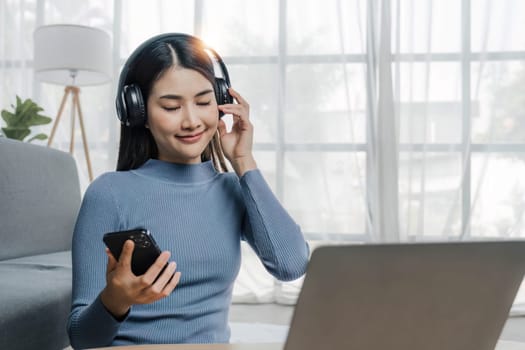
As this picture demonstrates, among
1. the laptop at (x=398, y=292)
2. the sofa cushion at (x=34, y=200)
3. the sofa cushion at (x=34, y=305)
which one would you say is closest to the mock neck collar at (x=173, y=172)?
the laptop at (x=398, y=292)

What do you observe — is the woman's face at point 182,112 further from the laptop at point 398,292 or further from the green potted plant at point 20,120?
the green potted plant at point 20,120

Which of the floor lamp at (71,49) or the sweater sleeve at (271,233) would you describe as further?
the floor lamp at (71,49)

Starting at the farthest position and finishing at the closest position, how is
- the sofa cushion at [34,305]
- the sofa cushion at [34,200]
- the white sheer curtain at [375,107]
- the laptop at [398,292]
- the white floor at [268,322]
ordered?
the white sheer curtain at [375,107]
the white floor at [268,322]
the sofa cushion at [34,200]
the sofa cushion at [34,305]
the laptop at [398,292]

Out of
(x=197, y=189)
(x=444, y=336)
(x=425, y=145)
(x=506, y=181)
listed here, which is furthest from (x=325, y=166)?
(x=444, y=336)

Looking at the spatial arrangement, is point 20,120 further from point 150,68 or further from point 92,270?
point 92,270

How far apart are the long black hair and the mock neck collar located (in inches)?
1.2

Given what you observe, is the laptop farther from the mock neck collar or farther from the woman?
the mock neck collar

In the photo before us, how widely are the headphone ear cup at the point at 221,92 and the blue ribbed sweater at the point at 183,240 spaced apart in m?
0.11

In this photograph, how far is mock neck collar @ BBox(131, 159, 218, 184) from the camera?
32.6 inches

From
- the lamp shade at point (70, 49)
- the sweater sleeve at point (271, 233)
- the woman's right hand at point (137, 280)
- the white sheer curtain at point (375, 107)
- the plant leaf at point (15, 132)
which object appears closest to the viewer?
the woman's right hand at point (137, 280)

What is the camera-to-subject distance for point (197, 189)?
2.72 feet

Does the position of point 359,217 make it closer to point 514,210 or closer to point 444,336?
point 514,210

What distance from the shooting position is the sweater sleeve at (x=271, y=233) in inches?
31.7

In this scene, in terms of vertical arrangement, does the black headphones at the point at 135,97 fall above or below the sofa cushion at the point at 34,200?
above
